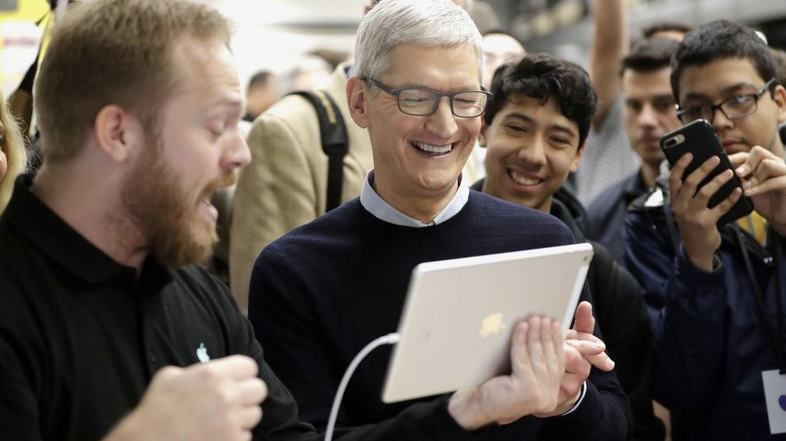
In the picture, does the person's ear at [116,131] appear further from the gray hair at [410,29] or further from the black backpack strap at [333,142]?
the black backpack strap at [333,142]

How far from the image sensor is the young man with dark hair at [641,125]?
3736 millimetres

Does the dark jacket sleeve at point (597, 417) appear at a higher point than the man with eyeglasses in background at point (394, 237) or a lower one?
lower

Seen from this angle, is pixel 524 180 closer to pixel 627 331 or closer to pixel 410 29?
pixel 627 331

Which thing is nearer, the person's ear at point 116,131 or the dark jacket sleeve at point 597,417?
the person's ear at point 116,131

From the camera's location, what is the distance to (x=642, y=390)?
282 cm

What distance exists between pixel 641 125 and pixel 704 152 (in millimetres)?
1162

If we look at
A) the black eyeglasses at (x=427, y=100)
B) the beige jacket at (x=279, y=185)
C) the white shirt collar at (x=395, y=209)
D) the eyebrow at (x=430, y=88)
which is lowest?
the beige jacket at (x=279, y=185)

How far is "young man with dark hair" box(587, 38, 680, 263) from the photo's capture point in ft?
12.3

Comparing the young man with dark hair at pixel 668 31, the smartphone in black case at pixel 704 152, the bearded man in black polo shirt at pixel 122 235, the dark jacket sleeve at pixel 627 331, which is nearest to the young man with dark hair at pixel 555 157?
the dark jacket sleeve at pixel 627 331

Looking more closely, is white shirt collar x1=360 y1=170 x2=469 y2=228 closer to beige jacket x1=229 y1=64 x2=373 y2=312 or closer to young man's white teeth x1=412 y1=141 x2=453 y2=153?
young man's white teeth x1=412 y1=141 x2=453 y2=153

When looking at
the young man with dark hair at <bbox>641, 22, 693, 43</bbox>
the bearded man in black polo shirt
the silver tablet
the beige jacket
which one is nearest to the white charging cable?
the silver tablet

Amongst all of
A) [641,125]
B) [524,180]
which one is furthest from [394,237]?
[641,125]

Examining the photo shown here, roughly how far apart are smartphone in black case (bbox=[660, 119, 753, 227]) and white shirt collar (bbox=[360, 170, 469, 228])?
705 mm

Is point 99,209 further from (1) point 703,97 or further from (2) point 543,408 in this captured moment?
(1) point 703,97
